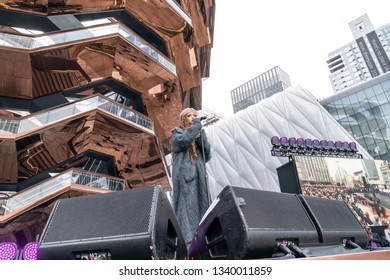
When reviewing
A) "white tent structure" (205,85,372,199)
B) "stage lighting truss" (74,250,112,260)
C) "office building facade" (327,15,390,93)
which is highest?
"office building facade" (327,15,390,93)

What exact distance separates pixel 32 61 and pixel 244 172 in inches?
796

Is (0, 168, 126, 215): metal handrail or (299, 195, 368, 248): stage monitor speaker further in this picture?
(0, 168, 126, 215): metal handrail

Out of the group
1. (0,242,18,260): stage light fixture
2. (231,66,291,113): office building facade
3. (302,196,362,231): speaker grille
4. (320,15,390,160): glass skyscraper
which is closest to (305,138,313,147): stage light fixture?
(302,196,362,231): speaker grille

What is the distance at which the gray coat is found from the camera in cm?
335

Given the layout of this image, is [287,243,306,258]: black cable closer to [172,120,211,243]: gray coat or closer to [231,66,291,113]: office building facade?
[172,120,211,243]: gray coat

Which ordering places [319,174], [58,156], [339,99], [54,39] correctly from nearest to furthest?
1. [54,39]
2. [58,156]
3. [319,174]
4. [339,99]

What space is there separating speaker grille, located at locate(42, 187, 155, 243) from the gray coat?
5.71ft

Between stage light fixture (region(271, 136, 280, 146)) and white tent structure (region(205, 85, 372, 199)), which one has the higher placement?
white tent structure (region(205, 85, 372, 199))

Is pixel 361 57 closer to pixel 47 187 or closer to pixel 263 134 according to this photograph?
pixel 263 134

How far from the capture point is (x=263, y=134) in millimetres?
24984

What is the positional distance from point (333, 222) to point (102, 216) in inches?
85.5
